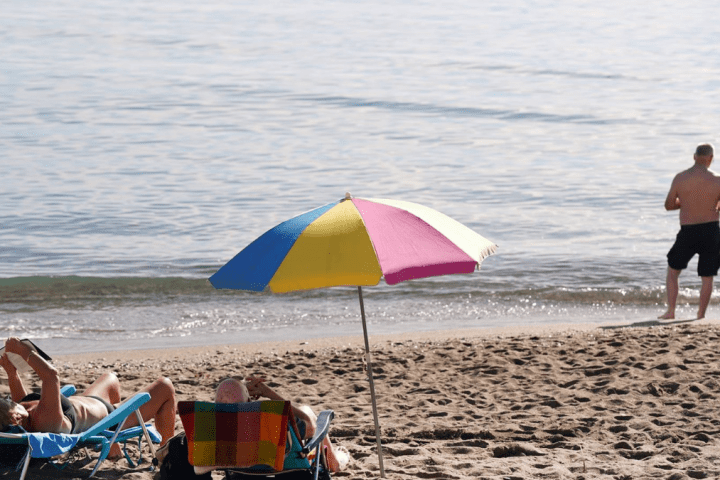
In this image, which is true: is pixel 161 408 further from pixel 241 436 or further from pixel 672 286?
pixel 672 286

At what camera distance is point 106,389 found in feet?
18.2

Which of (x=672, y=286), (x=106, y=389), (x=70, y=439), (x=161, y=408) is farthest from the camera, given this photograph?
(x=672, y=286)

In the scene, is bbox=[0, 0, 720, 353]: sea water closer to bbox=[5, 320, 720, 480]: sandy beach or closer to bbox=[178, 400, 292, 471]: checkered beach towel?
bbox=[5, 320, 720, 480]: sandy beach

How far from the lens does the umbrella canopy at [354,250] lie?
4.21m

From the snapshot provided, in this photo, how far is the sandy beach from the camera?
5340mm

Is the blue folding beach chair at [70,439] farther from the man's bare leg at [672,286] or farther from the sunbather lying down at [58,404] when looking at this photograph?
the man's bare leg at [672,286]

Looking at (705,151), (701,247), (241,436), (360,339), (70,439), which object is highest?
(705,151)

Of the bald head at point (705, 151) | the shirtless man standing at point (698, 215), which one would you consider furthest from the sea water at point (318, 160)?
the bald head at point (705, 151)

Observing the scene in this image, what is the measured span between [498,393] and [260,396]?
2507 millimetres

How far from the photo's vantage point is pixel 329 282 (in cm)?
417

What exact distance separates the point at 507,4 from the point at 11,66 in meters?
44.3

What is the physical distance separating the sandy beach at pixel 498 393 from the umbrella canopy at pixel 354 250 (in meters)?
1.40

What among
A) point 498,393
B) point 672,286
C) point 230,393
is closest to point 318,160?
point 672,286

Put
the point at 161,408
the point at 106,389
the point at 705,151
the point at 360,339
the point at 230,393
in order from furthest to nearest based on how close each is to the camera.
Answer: the point at 360,339 < the point at 705,151 < the point at 106,389 < the point at 161,408 < the point at 230,393
